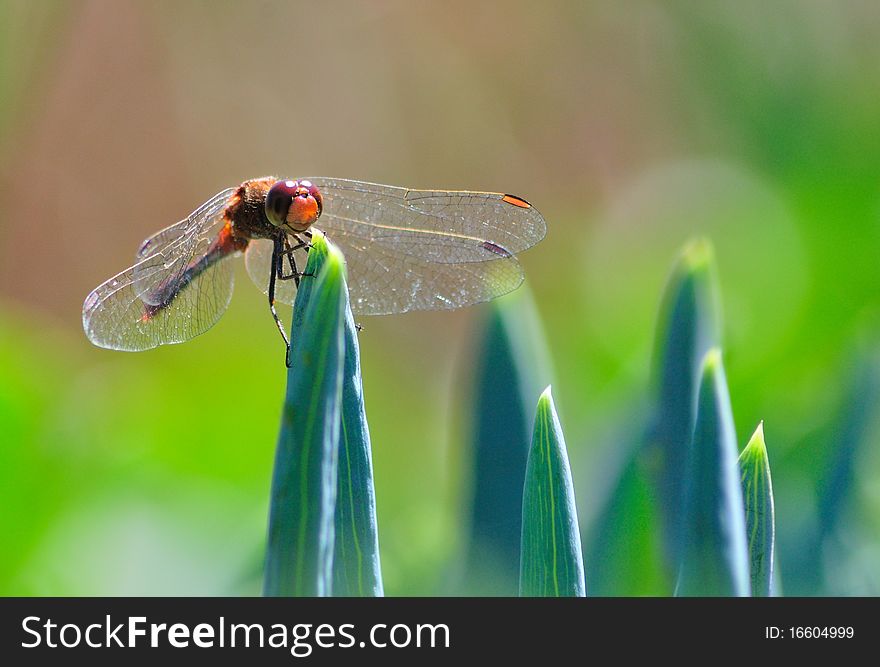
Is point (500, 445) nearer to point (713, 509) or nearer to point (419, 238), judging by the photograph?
point (713, 509)

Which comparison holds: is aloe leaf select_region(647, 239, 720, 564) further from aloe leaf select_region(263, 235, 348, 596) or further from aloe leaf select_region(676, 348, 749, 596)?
aloe leaf select_region(263, 235, 348, 596)

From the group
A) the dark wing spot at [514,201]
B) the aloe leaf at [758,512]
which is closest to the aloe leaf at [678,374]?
the aloe leaf at [758,512]

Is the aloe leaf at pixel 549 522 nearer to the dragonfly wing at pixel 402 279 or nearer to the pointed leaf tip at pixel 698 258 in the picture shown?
the pointed leaf tip at pixel 698 258

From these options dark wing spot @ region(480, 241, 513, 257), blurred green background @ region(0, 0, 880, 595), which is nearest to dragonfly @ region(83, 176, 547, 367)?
dark wing spot @ region(480, 241, 513, 257)

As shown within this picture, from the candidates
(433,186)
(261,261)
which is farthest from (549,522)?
(433,186)
